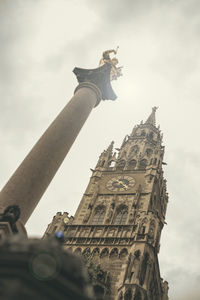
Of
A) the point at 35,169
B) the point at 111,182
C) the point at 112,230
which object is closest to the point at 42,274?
the point at 35,169

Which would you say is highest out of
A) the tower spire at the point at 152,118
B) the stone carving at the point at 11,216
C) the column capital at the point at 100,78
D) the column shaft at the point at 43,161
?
the tower spire at the point at 152,118

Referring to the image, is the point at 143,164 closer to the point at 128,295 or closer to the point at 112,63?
the point at 128,295

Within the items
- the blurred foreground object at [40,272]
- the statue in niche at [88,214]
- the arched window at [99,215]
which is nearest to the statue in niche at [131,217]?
the arched window at [99,215]

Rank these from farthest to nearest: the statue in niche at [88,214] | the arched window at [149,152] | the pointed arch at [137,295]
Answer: the arched window at [149,152] → the statue in niche at [88,214] → the pointed arch at [137,295]

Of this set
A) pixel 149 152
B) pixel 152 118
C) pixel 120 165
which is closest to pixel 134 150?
pixel 149 152

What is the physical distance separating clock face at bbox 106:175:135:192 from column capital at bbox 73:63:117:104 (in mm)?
24603

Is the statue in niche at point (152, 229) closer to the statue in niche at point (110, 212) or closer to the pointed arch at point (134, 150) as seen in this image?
the statue in niche at point (110, 212)

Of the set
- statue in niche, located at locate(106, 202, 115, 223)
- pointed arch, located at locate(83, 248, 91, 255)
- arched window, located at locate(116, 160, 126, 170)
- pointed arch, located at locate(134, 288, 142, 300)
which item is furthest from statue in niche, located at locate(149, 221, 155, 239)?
arched window, located at locate(116, 160, 126, 170)

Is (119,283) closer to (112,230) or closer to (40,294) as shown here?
(112,230)

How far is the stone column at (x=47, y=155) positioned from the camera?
1010 centimetres

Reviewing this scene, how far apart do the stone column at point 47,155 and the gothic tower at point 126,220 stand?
1567 cm

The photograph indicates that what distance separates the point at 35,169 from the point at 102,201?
2949 centimetres

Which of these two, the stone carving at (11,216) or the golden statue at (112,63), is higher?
the golden statue at (112,63)

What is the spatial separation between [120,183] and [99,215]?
246 inches
